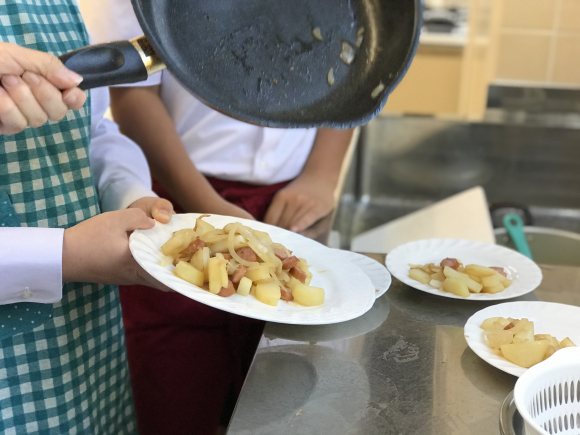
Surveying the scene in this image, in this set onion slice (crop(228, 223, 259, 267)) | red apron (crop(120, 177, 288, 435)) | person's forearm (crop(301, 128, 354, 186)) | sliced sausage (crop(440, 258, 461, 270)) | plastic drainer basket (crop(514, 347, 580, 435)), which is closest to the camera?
plastic drainer basket (crop(514, 347, 580, 435))

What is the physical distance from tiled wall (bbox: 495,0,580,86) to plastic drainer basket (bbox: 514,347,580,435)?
175 cm

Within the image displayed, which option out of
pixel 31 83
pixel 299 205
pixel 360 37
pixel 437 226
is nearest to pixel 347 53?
pixel 360 37

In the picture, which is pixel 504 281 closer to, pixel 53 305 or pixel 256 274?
pixel 256 274

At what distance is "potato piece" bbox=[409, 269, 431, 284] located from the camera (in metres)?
0.79

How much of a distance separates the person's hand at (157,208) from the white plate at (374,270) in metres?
0.24

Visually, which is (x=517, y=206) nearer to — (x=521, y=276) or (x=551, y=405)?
(x=521, y=276)

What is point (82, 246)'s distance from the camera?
2.20 ft

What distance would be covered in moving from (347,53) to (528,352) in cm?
38

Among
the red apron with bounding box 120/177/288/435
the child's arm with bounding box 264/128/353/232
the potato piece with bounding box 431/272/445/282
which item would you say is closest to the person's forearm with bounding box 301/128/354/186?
the child's arm with bounding box 264/128/353/232

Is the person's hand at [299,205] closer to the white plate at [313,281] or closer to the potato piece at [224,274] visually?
the white plate at [313,281]

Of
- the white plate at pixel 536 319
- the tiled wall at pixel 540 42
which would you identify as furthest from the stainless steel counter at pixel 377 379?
the tiled wall at pixel 540 42

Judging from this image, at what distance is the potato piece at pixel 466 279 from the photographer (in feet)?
2.49

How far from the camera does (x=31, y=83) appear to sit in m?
0.54

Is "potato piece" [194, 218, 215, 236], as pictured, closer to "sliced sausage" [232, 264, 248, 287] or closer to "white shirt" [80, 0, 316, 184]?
"sliced sausage" [232, 264, 248, 287]
